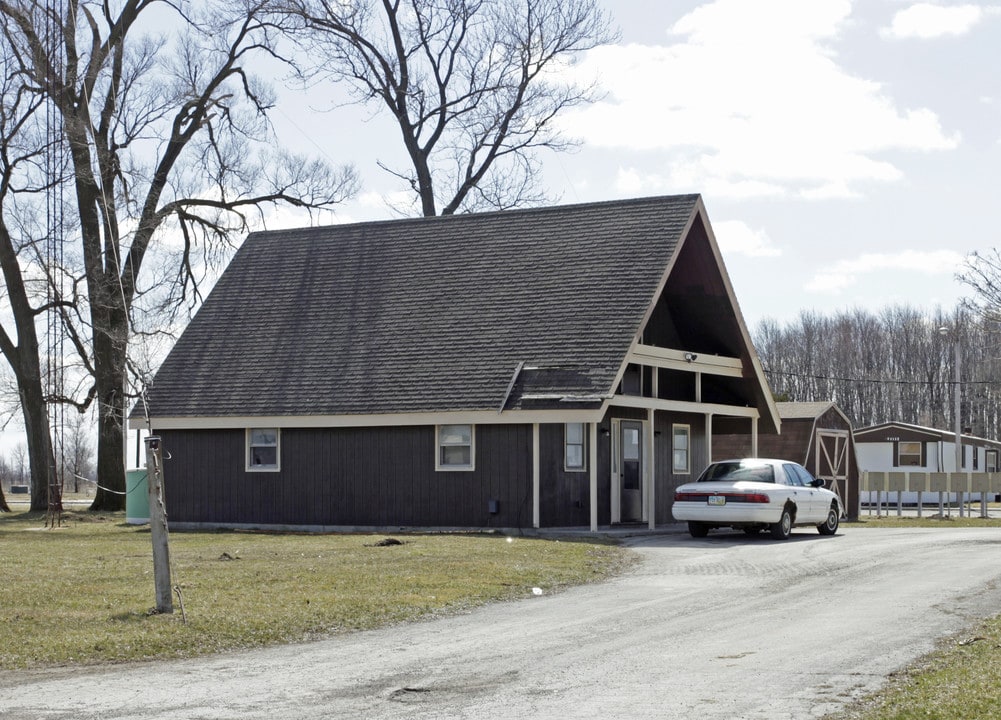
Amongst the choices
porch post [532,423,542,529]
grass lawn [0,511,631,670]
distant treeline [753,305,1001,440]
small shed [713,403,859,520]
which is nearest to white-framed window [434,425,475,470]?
porch post [532,423,542,529]

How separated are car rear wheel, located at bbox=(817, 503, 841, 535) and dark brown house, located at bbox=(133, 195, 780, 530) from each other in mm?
3560

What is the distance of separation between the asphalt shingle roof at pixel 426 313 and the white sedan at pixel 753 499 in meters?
2.76

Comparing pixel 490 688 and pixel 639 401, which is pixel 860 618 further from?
pixel 639 401

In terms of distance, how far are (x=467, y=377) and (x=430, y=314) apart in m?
2.94

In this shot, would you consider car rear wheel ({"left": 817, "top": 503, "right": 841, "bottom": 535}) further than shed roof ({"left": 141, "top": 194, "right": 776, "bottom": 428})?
No

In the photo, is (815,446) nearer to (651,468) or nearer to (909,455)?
(651,468)

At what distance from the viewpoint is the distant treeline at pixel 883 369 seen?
99.1 metres

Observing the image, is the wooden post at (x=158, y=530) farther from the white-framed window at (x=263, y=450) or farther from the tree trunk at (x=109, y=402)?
the tree trunk at (x=109, y=402)

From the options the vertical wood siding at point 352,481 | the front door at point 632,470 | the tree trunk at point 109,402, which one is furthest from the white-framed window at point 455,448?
the tree trunk at point 109,402

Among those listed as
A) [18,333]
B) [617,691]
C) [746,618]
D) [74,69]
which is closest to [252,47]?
[18,333]

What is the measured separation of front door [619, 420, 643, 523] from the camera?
29719mm

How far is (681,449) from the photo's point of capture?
32281 millimetres

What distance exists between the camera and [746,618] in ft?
45.5

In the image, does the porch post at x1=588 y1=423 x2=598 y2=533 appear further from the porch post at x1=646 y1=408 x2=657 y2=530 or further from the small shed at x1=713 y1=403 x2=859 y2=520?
the small shed at x1=713 y1=403 x2=859 y2=520
